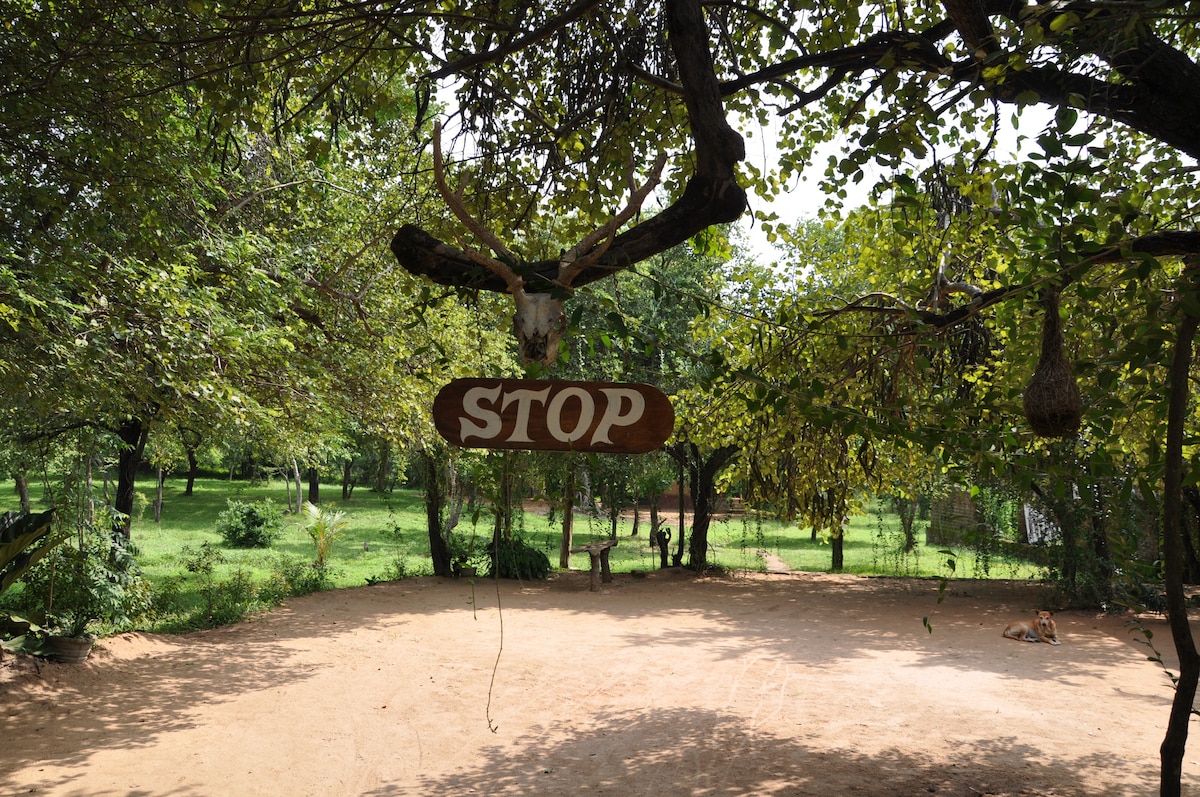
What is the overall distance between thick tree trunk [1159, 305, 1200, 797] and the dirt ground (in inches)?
105

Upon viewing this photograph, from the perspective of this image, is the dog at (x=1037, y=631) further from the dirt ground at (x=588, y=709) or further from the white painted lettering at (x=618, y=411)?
the white painted lettering at (x=618, y=411)

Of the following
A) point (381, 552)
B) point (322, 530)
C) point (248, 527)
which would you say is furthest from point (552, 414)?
point (248, 527)

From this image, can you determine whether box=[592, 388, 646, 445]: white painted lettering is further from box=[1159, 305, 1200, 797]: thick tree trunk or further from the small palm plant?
the small palm plant

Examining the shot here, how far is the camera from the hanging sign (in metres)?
2.38

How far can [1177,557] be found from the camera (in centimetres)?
280

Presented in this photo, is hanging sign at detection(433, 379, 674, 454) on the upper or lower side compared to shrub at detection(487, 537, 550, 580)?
upper

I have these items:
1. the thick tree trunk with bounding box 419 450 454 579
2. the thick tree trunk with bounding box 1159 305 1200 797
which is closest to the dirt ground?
the thick tree trunk with bounding box 1159 305 1200 797

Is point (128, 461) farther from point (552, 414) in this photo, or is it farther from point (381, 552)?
point (552, 414)

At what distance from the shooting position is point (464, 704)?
7.77 m

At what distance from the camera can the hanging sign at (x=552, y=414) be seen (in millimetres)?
2379

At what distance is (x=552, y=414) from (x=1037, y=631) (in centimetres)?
1057

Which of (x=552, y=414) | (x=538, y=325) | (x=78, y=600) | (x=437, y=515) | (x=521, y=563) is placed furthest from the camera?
(x=521, y=563)

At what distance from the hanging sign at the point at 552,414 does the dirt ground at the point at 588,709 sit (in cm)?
246

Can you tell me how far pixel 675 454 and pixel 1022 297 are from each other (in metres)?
14.1
